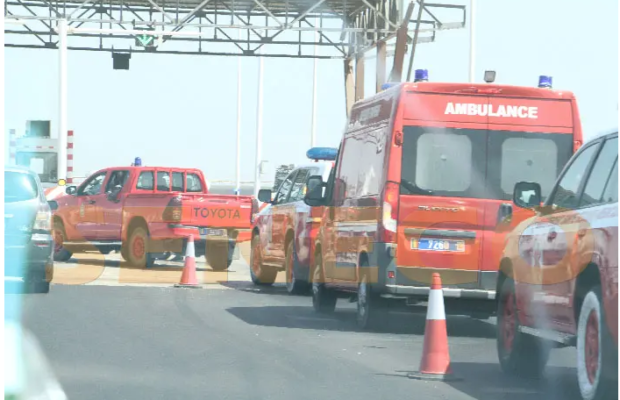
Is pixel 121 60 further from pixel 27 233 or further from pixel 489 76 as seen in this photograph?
pixel 489 76

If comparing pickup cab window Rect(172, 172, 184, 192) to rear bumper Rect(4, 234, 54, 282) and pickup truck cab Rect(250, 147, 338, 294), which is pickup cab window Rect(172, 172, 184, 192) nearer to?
pickup truck cab Rect(250, 147, 338, 294)

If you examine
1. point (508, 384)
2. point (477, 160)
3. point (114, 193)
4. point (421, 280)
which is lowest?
point (508, 384)

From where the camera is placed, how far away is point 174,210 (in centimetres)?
2453

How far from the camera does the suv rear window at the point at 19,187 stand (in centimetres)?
1742

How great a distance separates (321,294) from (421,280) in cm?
275

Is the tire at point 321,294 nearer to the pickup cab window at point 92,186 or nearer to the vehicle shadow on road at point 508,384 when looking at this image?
the vehicle shadow on road at point 508,384

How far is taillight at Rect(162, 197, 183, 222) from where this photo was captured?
965 inches

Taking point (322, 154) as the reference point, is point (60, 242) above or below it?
below

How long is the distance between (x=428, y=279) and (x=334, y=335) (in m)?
1.05

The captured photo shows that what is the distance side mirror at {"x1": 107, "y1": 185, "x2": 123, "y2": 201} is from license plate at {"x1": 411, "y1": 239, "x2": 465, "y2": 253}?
13.1m

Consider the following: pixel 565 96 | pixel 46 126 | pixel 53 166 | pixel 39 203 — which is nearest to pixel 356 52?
pixel 53 166

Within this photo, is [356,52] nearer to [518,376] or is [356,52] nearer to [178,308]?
[178,308]

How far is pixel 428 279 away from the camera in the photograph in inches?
528

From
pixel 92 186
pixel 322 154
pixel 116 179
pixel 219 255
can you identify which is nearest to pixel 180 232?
pixel 219 255
